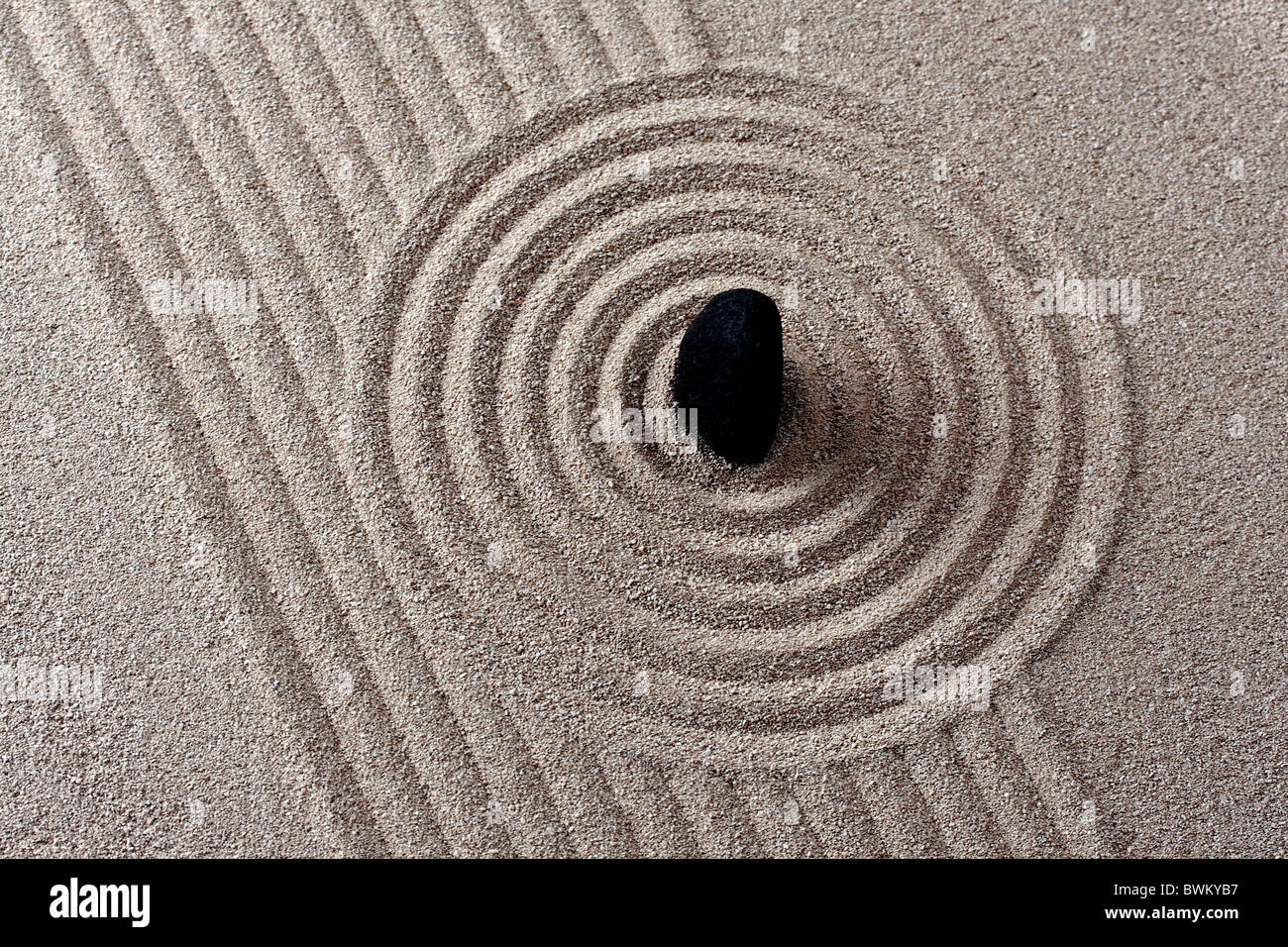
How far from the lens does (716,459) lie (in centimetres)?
229

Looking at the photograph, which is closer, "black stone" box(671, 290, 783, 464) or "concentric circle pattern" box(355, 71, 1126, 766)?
"black stone" box(671, 290, 783, 464)

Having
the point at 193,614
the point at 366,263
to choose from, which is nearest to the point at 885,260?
the point at 366,263

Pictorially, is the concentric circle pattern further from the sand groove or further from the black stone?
the black stone

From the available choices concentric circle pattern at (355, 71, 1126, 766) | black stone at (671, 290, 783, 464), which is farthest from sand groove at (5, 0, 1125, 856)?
black stone at (671, 290, 783, 464)

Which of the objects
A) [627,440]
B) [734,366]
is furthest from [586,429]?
[734,366]

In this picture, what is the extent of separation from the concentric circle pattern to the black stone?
17 cm

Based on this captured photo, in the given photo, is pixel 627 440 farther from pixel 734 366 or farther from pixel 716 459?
pixel 734 366

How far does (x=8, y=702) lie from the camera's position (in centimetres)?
223

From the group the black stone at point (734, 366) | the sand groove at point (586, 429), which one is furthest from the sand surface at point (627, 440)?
the black stone at point (734, 366)

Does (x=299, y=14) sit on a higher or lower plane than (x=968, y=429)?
higher

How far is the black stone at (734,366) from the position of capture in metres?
2.03

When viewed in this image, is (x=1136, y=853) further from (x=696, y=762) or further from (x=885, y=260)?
(x=885, y=260)

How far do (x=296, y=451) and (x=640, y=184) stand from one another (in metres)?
0.92

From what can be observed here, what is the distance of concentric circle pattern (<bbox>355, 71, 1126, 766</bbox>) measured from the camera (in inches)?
87.7
